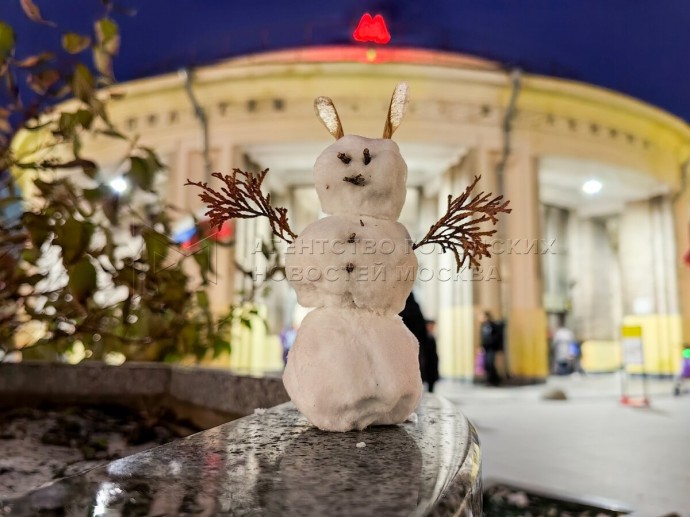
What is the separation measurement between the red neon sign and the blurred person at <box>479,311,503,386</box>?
5.02 meters

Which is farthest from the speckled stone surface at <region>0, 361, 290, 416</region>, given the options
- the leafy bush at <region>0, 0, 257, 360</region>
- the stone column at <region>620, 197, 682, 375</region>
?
the stone column at <region>620, 197, 682, 375</region>

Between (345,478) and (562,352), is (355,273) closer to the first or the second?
(345,478)

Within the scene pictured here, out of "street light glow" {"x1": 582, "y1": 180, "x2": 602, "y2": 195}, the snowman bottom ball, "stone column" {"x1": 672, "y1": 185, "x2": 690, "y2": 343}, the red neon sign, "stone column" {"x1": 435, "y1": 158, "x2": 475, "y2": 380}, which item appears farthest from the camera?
"stone column" {"x1": 672, "y1": 185, "x2": 690, "y2": 343}

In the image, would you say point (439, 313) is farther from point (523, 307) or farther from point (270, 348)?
point (270, 348)

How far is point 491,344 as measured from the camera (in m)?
9.41

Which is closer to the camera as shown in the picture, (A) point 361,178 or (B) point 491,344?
(A) point 361,178

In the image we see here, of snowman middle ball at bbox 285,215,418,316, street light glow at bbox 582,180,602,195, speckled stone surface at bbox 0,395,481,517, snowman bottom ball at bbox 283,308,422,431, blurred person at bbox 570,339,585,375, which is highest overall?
street light glow at bbox 582,180,602,195

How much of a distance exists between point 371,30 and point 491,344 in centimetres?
568

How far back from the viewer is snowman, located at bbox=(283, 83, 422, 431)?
139cm

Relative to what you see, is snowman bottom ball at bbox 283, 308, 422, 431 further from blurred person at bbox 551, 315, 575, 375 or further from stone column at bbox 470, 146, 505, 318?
blurred person at bbox 551, 315, 575, 375

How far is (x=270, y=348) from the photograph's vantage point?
11.0m

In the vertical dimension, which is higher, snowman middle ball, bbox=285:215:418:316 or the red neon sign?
the red neon sign

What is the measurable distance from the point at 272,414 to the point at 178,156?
31.0 ft

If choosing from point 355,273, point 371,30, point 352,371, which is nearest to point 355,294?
point 355,273
